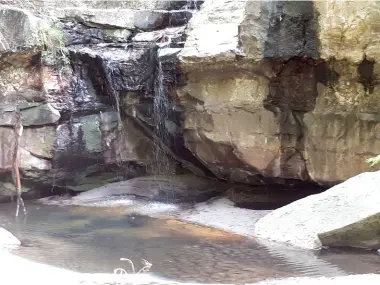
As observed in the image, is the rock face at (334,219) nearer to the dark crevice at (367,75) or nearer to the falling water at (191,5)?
the dark crevice at (367,75)

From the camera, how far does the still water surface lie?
511 cm

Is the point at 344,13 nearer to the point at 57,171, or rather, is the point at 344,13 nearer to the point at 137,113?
the point at 137,113

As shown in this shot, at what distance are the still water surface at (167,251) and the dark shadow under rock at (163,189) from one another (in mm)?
1544

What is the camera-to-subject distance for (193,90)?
8.24 meters

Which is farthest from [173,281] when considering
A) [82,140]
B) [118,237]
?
[82,140]

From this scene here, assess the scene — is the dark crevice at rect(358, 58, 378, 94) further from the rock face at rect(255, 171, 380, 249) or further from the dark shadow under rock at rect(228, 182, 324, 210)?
the dark shadow under rock at rect(228, 182, 324, 210)

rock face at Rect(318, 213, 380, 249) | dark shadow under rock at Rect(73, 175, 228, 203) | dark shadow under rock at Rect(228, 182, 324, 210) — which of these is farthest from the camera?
dark shadow under rock at Rect(73, 175, 228, 203)

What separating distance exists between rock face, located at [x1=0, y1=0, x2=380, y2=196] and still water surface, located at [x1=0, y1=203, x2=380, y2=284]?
1670 mm

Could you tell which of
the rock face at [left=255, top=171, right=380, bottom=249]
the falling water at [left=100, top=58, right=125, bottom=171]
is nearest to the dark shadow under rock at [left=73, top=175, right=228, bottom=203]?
the falling water at [left=100, top=58, right=125, bottom=171]

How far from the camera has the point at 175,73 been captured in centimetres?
828

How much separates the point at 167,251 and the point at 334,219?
1.99m

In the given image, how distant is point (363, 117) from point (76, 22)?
516 centimetres

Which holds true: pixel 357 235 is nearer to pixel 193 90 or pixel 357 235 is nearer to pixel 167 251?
pixel 167 251

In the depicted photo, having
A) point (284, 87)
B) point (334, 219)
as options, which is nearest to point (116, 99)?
point (284, 87)
